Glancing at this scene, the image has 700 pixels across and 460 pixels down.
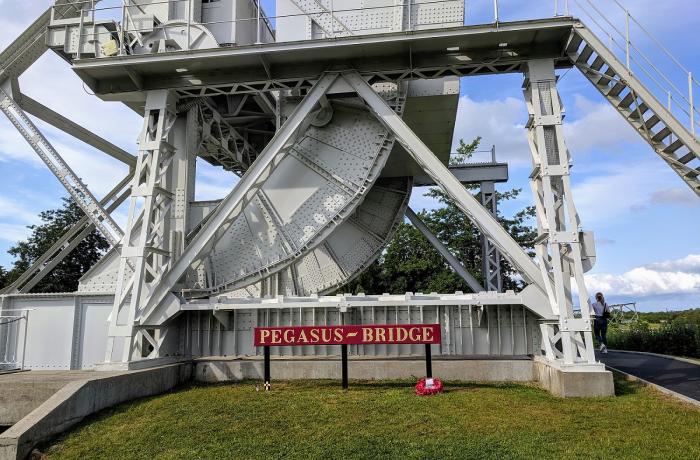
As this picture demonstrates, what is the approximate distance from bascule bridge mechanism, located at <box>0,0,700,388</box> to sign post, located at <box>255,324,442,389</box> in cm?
141

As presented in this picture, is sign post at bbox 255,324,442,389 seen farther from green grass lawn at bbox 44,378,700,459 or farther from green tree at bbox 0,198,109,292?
green tree at bbox 0,198,109,292

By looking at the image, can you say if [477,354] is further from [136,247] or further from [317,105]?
[136,247]

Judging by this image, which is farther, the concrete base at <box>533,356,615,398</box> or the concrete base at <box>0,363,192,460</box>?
the concrete base at <box>533,356,615,398</box>

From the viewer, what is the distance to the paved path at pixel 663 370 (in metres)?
9.72

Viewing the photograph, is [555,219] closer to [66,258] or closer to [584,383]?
[584,383]

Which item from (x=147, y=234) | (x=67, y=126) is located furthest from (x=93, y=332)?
(x=67, y=126)

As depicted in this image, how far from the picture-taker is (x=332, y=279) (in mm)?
14539

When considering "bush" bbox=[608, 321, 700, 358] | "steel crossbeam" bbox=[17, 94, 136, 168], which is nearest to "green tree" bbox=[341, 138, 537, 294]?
"bush" bbox=[608, 321, 700, 358]

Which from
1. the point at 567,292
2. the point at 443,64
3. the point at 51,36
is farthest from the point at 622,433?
the point at 51,36

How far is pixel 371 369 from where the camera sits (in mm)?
11125

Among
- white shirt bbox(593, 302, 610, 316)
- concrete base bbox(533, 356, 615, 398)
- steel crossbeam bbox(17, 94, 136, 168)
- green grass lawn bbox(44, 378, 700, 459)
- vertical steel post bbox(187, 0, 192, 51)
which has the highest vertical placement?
vertical steel post bbox(187, 0, 192, 51)

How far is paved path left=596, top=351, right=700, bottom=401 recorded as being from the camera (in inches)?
383

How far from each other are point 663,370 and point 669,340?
5730 mm

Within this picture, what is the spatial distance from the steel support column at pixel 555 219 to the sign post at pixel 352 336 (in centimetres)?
237
